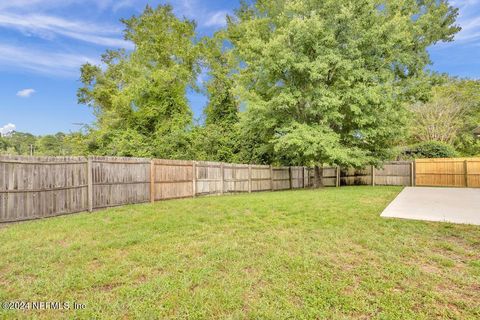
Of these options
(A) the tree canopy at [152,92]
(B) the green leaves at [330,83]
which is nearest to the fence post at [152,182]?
(B) the green leaves at [330,83]

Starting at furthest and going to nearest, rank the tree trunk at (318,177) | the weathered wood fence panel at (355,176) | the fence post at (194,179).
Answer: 1. the weathered wood fence panel at (355,176)
2. the tree trunk at (318,177)
3. the fence post at (194,179)

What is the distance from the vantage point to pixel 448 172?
17484mm

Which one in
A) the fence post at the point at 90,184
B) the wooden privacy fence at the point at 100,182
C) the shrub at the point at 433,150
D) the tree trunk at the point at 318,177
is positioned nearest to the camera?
the wooden privacy fence at the point at 100,182

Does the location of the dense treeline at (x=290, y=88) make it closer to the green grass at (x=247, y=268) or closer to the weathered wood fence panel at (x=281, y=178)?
the weathered wood fence panel at (x=281, y=178)

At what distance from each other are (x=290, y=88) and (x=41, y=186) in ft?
41.0

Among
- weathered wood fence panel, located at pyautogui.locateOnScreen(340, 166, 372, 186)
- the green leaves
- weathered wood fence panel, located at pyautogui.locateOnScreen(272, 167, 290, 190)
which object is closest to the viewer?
the green leaves

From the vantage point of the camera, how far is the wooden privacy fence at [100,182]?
21.3 feet

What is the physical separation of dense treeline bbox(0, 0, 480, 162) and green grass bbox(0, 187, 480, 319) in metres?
9.42

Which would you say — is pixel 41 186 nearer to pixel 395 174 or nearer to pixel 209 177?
pixel 209 177

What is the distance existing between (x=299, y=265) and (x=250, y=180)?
36.4 ft

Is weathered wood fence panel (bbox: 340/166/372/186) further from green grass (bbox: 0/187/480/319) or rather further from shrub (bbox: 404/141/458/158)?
green grass (bbox: 0/187/480/319)

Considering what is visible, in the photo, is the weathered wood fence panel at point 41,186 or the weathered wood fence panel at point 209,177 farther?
the weathered wood fence panel at point 209,177

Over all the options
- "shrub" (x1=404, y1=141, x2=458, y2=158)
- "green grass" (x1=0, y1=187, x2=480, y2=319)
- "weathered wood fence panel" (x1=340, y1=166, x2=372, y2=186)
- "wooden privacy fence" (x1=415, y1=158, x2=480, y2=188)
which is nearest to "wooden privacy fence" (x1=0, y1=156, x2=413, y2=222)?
"green grass" (x1=0, y1=187, x2=480, y2=319)

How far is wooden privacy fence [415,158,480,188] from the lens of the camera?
16.6 meters
